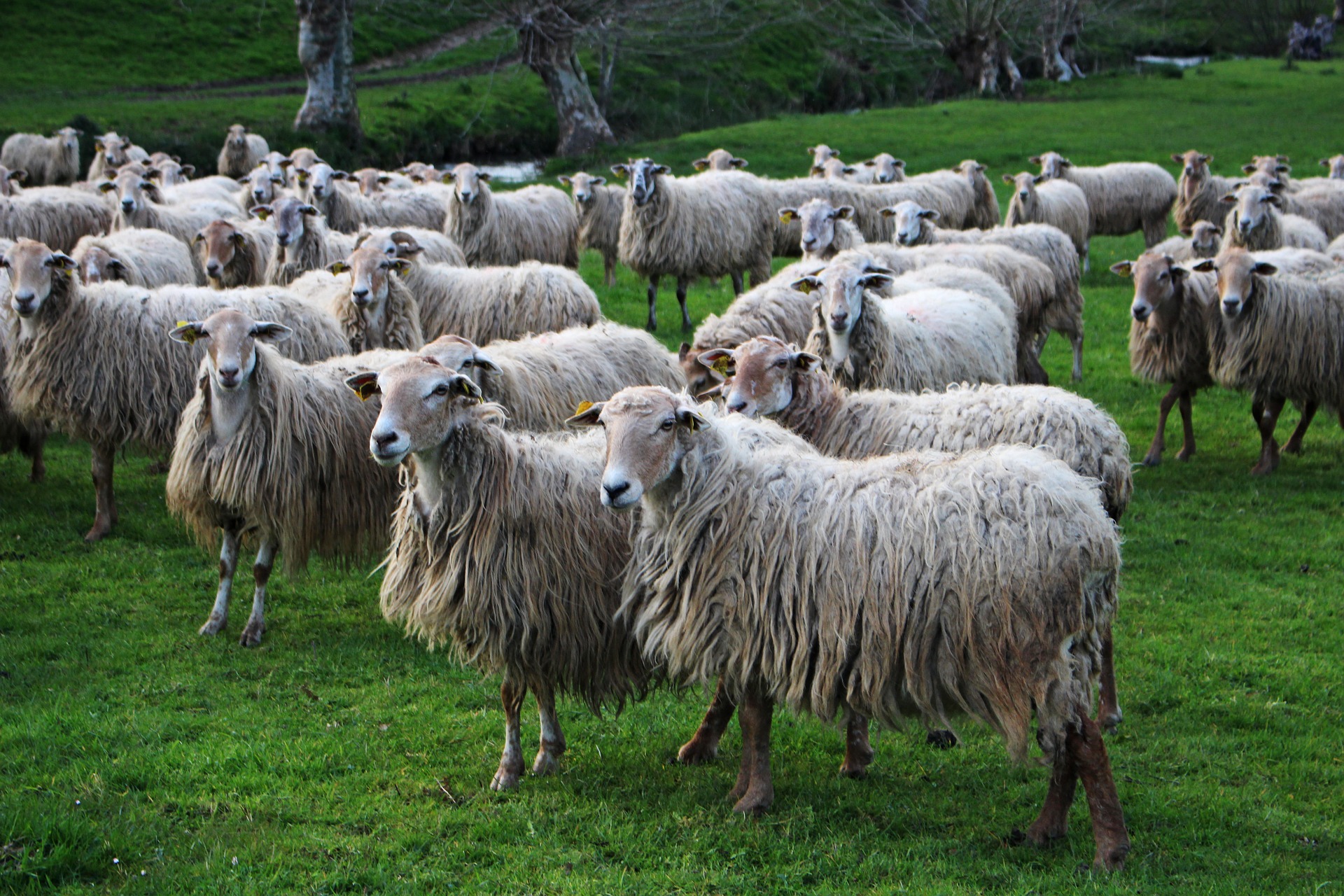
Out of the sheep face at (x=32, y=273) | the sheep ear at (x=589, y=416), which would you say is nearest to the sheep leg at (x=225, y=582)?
the sheep face at (x=32, y=273)

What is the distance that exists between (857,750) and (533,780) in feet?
4.88

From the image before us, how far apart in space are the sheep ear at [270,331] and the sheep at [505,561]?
6.54 feet

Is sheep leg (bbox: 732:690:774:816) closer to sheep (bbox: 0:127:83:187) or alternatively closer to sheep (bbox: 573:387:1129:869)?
sheep (bbox: 573:387:1129:869)

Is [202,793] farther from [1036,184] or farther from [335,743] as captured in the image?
[1036,184]

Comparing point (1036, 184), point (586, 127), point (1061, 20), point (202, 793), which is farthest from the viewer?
point (1061, 20)

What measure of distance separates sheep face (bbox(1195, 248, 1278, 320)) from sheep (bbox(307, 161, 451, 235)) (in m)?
9.52

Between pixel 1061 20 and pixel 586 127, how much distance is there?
26813mm

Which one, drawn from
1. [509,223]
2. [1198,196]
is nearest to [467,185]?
[509,223]

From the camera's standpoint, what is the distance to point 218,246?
11297 mm

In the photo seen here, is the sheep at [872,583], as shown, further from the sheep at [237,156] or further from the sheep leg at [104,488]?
the sheep at [237,156]

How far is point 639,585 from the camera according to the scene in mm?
5180

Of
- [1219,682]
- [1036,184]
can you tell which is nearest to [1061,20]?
[1036,184]

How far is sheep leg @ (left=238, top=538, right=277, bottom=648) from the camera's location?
697cm

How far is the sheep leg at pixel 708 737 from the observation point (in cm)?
555
